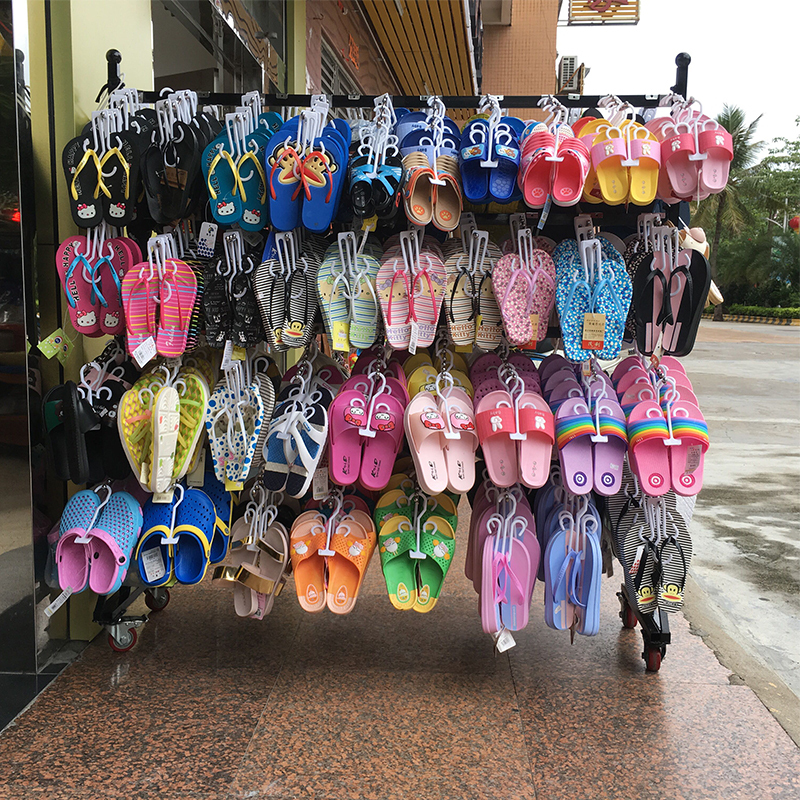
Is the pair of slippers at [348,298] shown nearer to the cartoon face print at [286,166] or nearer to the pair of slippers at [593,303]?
the cartoon face print at [286,166]

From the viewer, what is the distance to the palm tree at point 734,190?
111ft

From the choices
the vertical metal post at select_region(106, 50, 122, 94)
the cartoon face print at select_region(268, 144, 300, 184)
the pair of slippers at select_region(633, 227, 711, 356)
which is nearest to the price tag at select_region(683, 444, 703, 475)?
the pair of slippers at select_region(633, 227, 711, 356)

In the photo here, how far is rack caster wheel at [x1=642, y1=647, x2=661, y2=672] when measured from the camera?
2572 millimetres

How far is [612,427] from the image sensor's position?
2.32 metres

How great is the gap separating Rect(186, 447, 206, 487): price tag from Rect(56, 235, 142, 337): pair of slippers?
1.69ft

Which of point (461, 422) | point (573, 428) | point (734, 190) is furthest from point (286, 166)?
point (734, 190)

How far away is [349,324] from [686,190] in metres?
1.16

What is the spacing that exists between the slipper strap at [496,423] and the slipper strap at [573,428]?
15 centimetres

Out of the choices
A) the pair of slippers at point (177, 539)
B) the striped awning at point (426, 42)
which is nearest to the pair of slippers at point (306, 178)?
the pair of slippers at point (177, 539)

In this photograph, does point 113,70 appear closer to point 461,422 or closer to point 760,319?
point 461,422

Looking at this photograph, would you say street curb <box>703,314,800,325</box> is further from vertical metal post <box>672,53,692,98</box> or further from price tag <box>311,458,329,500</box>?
price tag <box>311,458,329,500</box>

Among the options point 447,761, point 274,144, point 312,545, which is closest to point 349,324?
point 274,144

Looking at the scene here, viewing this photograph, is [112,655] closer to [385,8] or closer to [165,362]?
[165,362]

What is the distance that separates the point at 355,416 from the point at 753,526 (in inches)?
143
